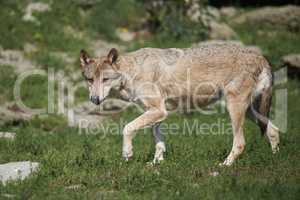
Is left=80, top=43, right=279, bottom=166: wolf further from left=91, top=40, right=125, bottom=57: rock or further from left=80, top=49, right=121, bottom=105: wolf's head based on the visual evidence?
left=91, top=40, right=125, bottom=57: rock

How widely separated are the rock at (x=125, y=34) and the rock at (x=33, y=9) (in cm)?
224

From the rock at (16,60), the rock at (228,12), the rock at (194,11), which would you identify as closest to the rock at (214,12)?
the rock at (228,12)

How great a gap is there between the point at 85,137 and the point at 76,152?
1747mm

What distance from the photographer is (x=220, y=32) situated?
18234 mm

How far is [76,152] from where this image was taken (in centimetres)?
962

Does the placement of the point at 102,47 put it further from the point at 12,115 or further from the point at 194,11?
the point at 12,115

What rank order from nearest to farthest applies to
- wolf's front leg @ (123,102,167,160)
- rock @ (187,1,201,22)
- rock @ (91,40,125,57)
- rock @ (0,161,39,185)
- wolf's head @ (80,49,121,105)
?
rock @ (0,161,39,185), wolf's front leg @ (123,102,167,160), wolf's head @ (80,49,121,105), rock @ (91,40,125,57), rock @ (187,1,201,22)

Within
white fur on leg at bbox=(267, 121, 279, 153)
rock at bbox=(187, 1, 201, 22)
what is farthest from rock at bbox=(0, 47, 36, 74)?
white fur on leg at bbox=(267, 121, 279, 153)

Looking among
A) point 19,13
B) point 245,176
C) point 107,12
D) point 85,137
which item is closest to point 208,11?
point 107,12

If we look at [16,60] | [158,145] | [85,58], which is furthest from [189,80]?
[16,60]

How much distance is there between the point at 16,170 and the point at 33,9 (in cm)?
1101

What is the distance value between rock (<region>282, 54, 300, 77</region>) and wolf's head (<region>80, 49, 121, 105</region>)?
25.0 feet

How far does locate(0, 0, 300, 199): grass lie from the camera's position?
7.42 m

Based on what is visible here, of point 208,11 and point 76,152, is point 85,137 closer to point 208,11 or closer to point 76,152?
point 76,152
